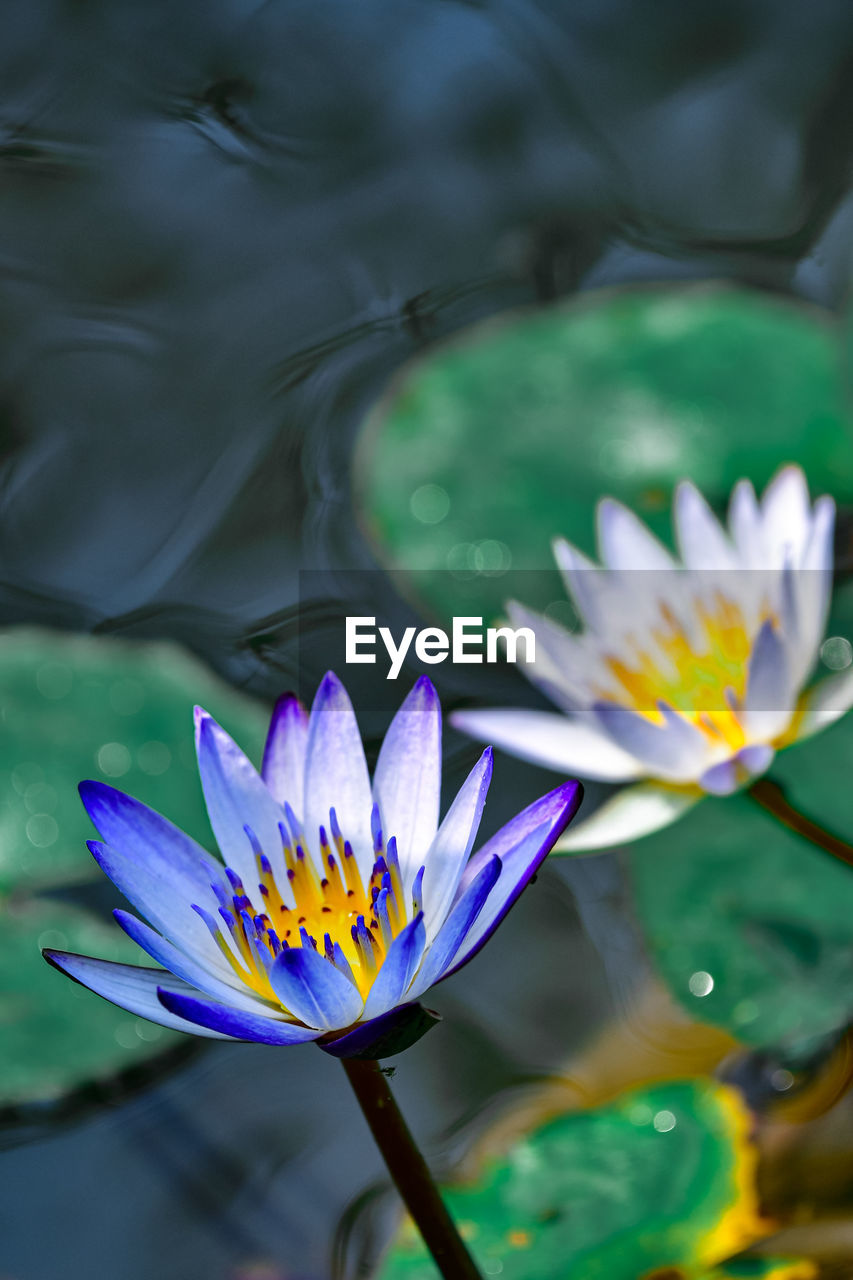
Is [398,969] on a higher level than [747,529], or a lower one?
lower

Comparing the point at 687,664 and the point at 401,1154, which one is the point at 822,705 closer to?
the point at 687,664

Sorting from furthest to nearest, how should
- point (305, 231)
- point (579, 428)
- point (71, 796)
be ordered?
point (305, 231)
point (579, 428)
point (71, 796)

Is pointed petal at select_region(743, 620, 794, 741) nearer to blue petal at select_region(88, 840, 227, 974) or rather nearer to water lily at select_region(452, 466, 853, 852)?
water lily at select_region(452, 466, 853, 852)

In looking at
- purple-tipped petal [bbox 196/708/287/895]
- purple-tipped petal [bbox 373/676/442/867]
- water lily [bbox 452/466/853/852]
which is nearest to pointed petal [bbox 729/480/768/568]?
water lily [bbox 452/466/853/852]

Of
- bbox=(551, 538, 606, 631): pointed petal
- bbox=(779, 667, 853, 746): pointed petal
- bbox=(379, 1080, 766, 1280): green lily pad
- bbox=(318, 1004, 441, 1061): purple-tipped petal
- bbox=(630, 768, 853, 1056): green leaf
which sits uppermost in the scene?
bbox=(551, 538, 606, 631): pointed petal

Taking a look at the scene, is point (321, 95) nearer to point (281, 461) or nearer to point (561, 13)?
point (561, 13)

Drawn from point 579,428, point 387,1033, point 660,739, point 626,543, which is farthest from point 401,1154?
point 579,428

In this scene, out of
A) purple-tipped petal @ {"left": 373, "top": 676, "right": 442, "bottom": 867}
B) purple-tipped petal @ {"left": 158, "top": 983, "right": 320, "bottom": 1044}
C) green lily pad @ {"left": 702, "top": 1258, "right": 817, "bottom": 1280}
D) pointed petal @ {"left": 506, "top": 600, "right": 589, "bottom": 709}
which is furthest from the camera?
pointed petal @ {"left": 506, "top": 600, "right": 589, "bottom": 709}
